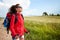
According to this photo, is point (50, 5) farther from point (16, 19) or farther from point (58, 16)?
point (16, 19)

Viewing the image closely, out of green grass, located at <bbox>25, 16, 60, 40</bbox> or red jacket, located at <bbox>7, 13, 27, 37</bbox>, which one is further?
green grass, located at <bbox>25, 16, 60, 40</bbox>

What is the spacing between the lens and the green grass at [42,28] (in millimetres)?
3547

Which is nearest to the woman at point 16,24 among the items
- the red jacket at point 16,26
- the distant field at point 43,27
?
the red jacket at point 16,26

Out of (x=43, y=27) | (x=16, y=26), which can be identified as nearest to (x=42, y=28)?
(x=43, y=27)

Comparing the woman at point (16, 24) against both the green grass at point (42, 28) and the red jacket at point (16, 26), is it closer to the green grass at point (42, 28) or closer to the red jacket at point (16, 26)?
the red jacket at point (16, 26)

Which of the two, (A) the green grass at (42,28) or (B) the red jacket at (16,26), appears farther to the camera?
(A) the green grass at (42,28)

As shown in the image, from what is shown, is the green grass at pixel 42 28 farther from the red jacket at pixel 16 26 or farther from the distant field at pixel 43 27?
the red jacket at pixel 16 26

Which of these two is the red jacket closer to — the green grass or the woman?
the woman

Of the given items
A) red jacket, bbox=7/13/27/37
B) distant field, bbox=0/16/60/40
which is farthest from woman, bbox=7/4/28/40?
distant field, bbox=0/16/60/40

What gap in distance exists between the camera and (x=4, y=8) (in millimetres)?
3449

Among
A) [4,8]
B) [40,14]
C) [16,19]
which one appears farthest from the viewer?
[40,14]

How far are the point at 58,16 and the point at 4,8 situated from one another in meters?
0.92

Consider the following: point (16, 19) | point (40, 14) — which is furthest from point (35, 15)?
point (16, 19)

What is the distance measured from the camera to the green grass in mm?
3547
